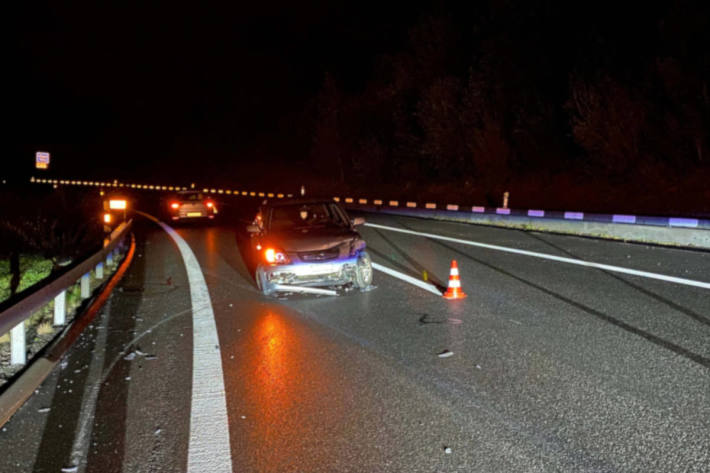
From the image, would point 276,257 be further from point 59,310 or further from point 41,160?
point 41,160

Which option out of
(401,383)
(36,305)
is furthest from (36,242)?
(401,383)

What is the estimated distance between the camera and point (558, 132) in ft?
121

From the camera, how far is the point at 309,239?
9227 millimetres

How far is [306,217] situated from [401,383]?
5.96 metres

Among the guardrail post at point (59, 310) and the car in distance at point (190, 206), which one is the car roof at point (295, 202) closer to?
the guardrail post at point (59, 310)

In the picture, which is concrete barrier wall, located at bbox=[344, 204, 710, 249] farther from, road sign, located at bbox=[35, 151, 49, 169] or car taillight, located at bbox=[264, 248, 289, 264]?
road sign, located at bbox=[35, 151, 49, 169]

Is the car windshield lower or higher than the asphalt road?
higher

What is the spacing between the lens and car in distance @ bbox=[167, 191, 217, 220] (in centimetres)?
2339

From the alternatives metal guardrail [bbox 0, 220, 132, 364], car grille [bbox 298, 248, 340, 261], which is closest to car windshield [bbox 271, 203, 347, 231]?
car grille [bbox 298, 248, 340, 261]

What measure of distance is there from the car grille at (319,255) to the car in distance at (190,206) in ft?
51.0

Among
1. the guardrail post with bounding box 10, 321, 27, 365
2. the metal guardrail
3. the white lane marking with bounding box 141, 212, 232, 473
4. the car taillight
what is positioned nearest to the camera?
the white lane marking with bounding box 141, 212, 232, 473

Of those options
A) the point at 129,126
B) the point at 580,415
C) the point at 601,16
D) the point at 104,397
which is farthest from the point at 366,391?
the point at 129,126

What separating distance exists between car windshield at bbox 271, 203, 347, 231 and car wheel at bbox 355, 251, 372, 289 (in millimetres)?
970

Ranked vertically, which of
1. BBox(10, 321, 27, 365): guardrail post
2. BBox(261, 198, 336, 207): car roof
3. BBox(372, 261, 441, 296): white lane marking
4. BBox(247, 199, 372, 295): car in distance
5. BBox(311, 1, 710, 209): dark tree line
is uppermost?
BBox(311, 1, 710, 209): dark tree line
